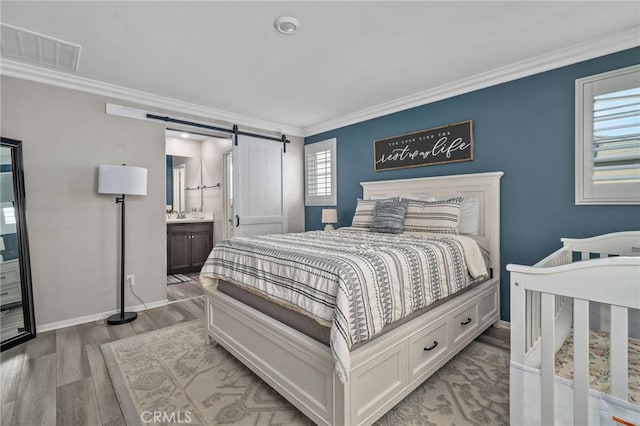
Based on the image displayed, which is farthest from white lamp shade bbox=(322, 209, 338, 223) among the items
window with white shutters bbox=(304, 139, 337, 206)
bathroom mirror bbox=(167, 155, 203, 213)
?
bathroom mirror bbox=(167, 155, 203, 213)

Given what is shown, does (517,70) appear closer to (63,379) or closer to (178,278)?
(63,379)

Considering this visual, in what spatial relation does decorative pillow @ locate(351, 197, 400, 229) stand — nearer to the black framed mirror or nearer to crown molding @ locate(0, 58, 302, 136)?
crown molding @ locate(0, 58, 302, 136)

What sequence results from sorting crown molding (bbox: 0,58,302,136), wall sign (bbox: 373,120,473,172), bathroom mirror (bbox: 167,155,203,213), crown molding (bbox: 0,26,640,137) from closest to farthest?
crown molding (bbox: 0,26,640,137) → crown molding (bbox: 0,58,302,136) → wall sign (bbox: 373,120,473,172) → bathroom mirror (bbox: 167,155,203,213)

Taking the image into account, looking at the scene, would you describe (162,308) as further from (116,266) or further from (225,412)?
(225,412)

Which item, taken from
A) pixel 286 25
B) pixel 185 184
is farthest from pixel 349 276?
pixel 185 184

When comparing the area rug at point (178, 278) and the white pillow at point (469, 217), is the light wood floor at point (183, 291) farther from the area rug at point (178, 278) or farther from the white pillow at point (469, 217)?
the white pillow at point (469, 217)

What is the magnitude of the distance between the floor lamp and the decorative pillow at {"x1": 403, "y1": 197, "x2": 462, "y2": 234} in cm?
277

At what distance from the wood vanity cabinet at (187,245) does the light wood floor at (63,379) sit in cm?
193

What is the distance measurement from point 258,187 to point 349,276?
129 inches

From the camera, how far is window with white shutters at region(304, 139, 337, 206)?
15.2 ft

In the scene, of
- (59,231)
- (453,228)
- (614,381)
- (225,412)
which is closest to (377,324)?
(614,381)

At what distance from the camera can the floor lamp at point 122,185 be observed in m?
2.93

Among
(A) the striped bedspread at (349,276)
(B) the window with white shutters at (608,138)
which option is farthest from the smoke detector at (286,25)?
(B) the window with white shutters at (608,138)

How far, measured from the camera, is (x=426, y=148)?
136 inches
